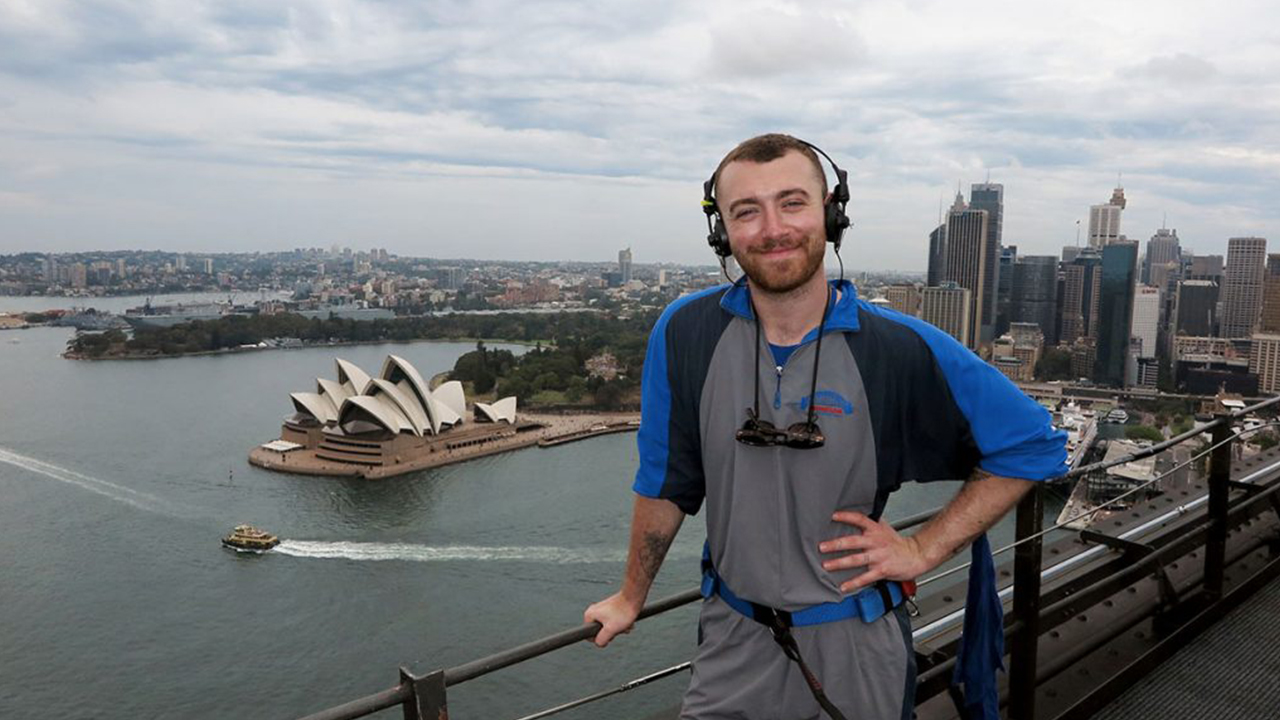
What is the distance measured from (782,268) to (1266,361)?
1869 centimetres

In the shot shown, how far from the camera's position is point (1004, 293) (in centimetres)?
2384

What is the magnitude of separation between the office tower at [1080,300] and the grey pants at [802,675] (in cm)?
2336

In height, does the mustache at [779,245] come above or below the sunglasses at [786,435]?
above

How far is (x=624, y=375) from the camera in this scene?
60.4 feet

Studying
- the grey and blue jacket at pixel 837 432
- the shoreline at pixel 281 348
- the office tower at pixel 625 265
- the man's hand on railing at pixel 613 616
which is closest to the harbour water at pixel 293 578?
the man's hand on railing at pixel 613 616

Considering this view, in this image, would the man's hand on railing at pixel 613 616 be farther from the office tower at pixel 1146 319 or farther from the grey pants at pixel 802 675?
the office tower at pixel 1146 319

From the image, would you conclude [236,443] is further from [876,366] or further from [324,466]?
[876,366]

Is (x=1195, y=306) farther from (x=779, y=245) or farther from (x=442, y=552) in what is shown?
(x=779, y=245)

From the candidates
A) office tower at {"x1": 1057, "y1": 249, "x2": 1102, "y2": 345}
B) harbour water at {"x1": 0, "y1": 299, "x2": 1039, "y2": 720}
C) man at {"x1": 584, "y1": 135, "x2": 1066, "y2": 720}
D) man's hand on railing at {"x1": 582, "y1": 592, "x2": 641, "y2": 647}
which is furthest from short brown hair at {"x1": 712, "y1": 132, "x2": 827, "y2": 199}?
office tower at {"x1": 1057, "y1": 249, "x2": 1102, "y2": 345}

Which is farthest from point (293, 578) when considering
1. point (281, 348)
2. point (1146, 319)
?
point (1146, 319)

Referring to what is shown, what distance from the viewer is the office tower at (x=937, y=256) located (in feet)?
74.5

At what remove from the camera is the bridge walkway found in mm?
992

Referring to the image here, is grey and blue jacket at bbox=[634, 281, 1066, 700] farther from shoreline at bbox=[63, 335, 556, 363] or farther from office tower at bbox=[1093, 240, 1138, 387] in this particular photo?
shoreline at bbox=[63, 335, 556, 363]

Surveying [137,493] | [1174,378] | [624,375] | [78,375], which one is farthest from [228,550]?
[1174,378]
